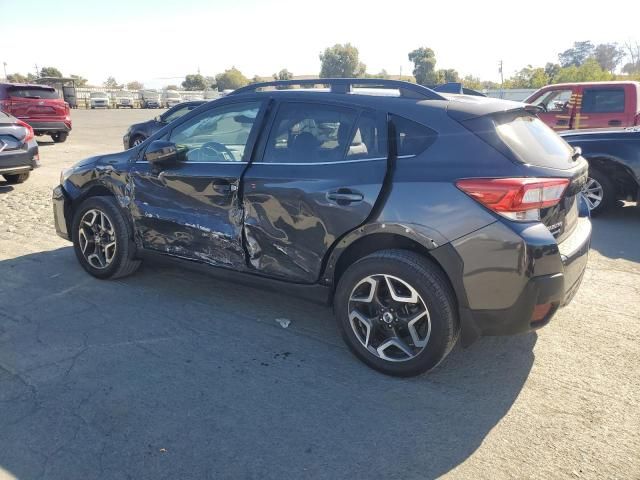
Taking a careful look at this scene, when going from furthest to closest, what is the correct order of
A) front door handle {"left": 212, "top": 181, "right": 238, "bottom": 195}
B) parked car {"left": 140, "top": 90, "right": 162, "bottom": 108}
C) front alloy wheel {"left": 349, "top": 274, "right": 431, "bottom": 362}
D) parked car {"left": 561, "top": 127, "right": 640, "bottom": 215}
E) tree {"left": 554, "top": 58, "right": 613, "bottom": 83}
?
parked car {"left": 140, "top": 90, "right": 162, "bottom": 108} → tree {"left": 554, "top": 58, "right": 613, "bottom": 83} → parked car {"left": 561, "top": 127, "right": 640, "bottom": 215} → front door handle {"left": 212, "top": 181, "right": 238, "bottom": 195} → front alloy wheel {"left": 349, "top": 274, "right": 431, "bottom": 362}

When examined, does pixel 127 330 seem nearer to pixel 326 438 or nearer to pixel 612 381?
pixel 326 438

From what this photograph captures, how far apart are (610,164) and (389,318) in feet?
17.2

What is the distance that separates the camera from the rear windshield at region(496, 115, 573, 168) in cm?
306

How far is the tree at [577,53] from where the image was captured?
83.6 meters

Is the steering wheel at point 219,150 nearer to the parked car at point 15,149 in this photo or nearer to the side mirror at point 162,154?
the side mirror at point 162,154

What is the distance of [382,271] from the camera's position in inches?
124

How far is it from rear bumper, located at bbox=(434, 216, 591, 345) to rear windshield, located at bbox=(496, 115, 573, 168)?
471 mm

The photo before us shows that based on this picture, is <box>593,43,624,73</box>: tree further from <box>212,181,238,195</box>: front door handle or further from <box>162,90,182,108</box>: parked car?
<box>212,181,238,195</box>: front door handle

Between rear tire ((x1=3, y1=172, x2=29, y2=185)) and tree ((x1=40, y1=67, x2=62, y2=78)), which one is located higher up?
tree ((x1=40, y1=67, x2=62, y2=78))

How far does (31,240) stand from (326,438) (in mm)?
4865

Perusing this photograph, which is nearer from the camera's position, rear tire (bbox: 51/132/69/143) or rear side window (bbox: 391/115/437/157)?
rear side window (bbox: 391/115/437/157)

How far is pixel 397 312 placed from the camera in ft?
10.5

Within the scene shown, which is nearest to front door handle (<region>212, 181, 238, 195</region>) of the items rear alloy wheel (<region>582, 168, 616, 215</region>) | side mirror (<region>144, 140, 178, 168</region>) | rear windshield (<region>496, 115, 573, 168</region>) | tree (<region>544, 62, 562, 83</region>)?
side mirror (<region>144, 140, 178, 168</region>)

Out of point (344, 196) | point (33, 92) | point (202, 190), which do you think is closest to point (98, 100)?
point (33, 92)
